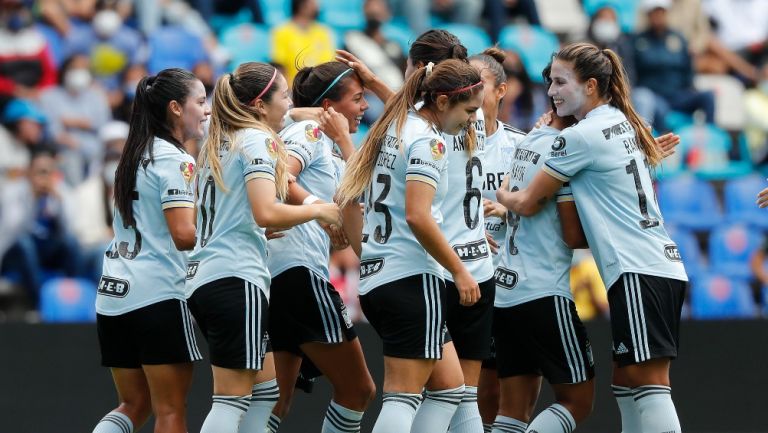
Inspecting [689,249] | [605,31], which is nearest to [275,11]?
[605,31]

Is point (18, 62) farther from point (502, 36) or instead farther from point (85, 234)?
point (502, 36)

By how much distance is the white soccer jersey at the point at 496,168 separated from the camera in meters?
6.09

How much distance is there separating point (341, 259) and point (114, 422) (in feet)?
14.0

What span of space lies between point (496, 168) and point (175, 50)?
5907 mm

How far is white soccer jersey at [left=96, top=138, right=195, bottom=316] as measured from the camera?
5.33 metres

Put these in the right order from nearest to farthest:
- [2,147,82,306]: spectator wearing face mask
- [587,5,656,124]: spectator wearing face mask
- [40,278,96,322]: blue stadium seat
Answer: [40,278,96,322]: blue stadium seat, [2,147,82,306]: spectator wearing face mask, [587,5,656,124]: spectator wearing face mask

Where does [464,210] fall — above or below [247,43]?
below

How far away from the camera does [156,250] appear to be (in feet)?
17.7

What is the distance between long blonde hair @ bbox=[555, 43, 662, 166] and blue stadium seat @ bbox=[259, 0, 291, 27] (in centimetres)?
686

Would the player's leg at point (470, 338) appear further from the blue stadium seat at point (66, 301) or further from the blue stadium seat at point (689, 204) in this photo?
the blue stadium seat at point (689, 204)

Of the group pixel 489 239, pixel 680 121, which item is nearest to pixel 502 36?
pixel 680 121

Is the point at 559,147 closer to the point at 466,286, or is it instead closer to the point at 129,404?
the point at 466,286

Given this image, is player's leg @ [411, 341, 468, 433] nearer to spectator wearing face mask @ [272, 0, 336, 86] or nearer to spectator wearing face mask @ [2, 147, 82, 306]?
spectator wearing face mask @ [2, 147, 82, 306]

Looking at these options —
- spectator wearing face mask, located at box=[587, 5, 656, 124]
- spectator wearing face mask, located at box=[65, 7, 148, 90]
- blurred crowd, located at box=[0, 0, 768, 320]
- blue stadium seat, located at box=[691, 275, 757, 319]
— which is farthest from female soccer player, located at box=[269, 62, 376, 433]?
spectator wearing face mask, located at box=[587, 5, 656, 124]
